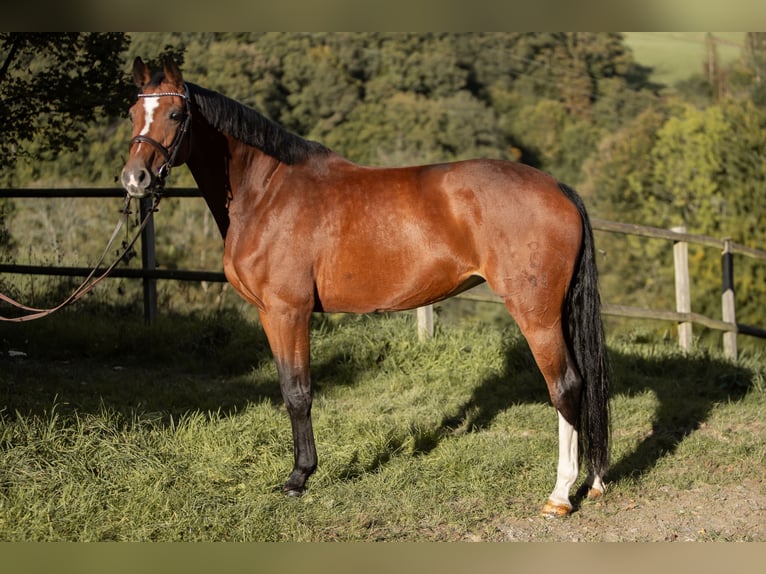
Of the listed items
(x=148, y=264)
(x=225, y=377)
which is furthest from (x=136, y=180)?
(x=148, y=264)

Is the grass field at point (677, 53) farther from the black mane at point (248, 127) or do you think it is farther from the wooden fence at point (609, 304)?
the black mane at point (248, 127)

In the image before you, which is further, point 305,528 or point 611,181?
point 611,181

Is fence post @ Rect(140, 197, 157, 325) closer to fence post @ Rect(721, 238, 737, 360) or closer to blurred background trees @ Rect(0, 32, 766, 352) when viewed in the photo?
blurred background trees @ Rect(0, 32, 766, 352)

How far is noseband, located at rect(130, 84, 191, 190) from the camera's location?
3.93 meters

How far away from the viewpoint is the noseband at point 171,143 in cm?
393

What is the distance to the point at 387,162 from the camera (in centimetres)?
2580

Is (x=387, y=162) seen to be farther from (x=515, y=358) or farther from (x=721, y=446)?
(x=721, y=446)

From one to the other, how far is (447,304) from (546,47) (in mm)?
17394

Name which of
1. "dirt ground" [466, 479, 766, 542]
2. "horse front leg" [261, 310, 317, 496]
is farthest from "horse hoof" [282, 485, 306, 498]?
"dirt ground" [466, 479, 766, 542]

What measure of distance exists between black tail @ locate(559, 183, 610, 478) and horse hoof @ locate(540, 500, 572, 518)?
0.38 metres

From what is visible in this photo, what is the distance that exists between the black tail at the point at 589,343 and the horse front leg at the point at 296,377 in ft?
4.76

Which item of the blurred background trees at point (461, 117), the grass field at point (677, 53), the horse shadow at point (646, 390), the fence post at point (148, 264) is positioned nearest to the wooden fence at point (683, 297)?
the horse shadow at point (646, 390)

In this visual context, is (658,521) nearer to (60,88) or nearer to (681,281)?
(681,281)

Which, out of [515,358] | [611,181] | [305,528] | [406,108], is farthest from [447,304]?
[305,528]
